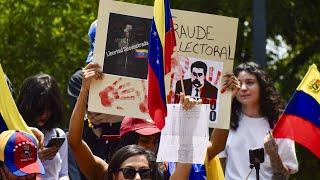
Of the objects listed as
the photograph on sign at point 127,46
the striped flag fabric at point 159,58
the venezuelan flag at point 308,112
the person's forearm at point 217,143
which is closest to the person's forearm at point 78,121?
the photograph on sign at point 127,46

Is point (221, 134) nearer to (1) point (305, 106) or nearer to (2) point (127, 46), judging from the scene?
(2) point (127, 46)

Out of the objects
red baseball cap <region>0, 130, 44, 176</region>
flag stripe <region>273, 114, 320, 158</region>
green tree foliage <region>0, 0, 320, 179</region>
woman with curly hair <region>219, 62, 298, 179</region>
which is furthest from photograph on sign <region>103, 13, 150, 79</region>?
green tree foliage <region>0, 0, 320, 179</region>

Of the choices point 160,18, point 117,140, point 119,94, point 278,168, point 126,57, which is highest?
point 160,18

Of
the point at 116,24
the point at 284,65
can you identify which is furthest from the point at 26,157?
the point at 284,65

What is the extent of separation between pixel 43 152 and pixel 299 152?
22.6 ft

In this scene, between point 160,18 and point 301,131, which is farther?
point 301,131

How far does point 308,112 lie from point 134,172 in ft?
7.40

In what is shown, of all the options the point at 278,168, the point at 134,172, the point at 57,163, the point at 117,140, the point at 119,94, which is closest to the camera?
the point at 134,172

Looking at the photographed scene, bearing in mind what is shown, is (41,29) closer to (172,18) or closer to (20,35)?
(20,35)

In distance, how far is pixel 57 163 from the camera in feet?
22.0

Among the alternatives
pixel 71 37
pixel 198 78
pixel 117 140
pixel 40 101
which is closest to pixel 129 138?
pixel 117 140

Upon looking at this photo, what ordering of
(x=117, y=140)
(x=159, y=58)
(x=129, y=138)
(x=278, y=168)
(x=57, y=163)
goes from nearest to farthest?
(x=159, y=58) → (x=129, y=138) → (x=57, y=163) → (x=117, y=140) → (x=278, y=168)

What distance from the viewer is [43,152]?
6461 mm

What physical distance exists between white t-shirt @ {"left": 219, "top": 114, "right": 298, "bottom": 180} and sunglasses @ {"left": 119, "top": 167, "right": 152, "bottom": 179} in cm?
186
